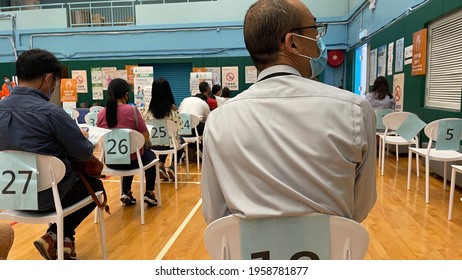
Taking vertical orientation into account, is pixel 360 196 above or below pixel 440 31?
below

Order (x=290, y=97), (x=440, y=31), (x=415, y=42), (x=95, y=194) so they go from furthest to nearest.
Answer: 1. (x=415, y=42)
2. (x=440, y=31)
3. (x=95, y=194)
4. (x=290, y=97)

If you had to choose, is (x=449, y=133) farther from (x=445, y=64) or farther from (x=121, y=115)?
(x=121, y=115)

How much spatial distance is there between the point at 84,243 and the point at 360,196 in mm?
2486

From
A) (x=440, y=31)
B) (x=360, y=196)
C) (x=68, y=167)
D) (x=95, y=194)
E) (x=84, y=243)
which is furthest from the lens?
(x=440, y=31)

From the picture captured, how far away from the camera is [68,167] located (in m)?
2.21

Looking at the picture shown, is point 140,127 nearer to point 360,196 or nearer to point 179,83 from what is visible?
point 360,196

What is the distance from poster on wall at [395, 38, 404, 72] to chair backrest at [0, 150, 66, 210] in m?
6.20

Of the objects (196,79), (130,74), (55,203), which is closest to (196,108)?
(55,203)

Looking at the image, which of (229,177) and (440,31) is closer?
(229,177)

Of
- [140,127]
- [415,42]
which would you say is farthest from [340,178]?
[415,42]

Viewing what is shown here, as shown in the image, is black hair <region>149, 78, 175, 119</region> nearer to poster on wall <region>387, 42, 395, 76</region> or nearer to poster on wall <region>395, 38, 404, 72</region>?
poster on wall <region>395, 38, 404, 72</region>

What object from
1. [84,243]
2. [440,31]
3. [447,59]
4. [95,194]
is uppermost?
[440,31]

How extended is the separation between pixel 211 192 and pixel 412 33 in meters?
6.02

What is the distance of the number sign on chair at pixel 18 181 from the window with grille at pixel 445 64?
4812mm
